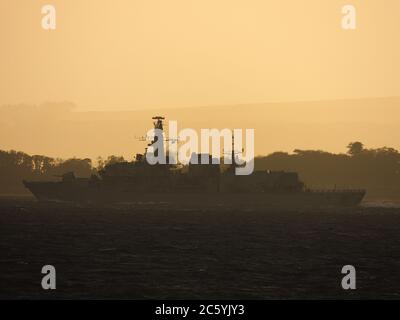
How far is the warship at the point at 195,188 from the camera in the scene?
103 m

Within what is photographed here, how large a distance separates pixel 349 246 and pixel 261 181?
201 ft

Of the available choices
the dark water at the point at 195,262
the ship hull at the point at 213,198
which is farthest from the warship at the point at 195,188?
the dark water at the point at 195,262

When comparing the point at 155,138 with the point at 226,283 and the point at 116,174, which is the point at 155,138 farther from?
the point at 226,283

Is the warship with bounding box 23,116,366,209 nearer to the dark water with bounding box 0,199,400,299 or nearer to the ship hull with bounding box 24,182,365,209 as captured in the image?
the ship hull with bounding box 24,182,365,209

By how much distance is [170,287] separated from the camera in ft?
90.9

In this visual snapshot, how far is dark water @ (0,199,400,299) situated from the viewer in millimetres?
27188

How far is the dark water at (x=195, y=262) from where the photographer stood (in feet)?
89.2

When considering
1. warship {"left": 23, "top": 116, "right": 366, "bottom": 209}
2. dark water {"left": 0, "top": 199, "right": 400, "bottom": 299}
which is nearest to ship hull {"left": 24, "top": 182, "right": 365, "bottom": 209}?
warship {"left": 23, "top": 116, "right": 366, "bottom": 209}

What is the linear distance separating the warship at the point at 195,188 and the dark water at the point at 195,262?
149ft

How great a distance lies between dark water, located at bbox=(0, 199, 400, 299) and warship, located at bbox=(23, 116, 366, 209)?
45435 millimetres

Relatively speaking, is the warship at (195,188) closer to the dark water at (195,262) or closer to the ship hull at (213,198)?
the ship hull at (213,198)

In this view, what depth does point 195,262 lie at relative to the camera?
3522cm

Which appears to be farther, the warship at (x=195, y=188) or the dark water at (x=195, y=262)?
the warship at (x=195, y=188)
